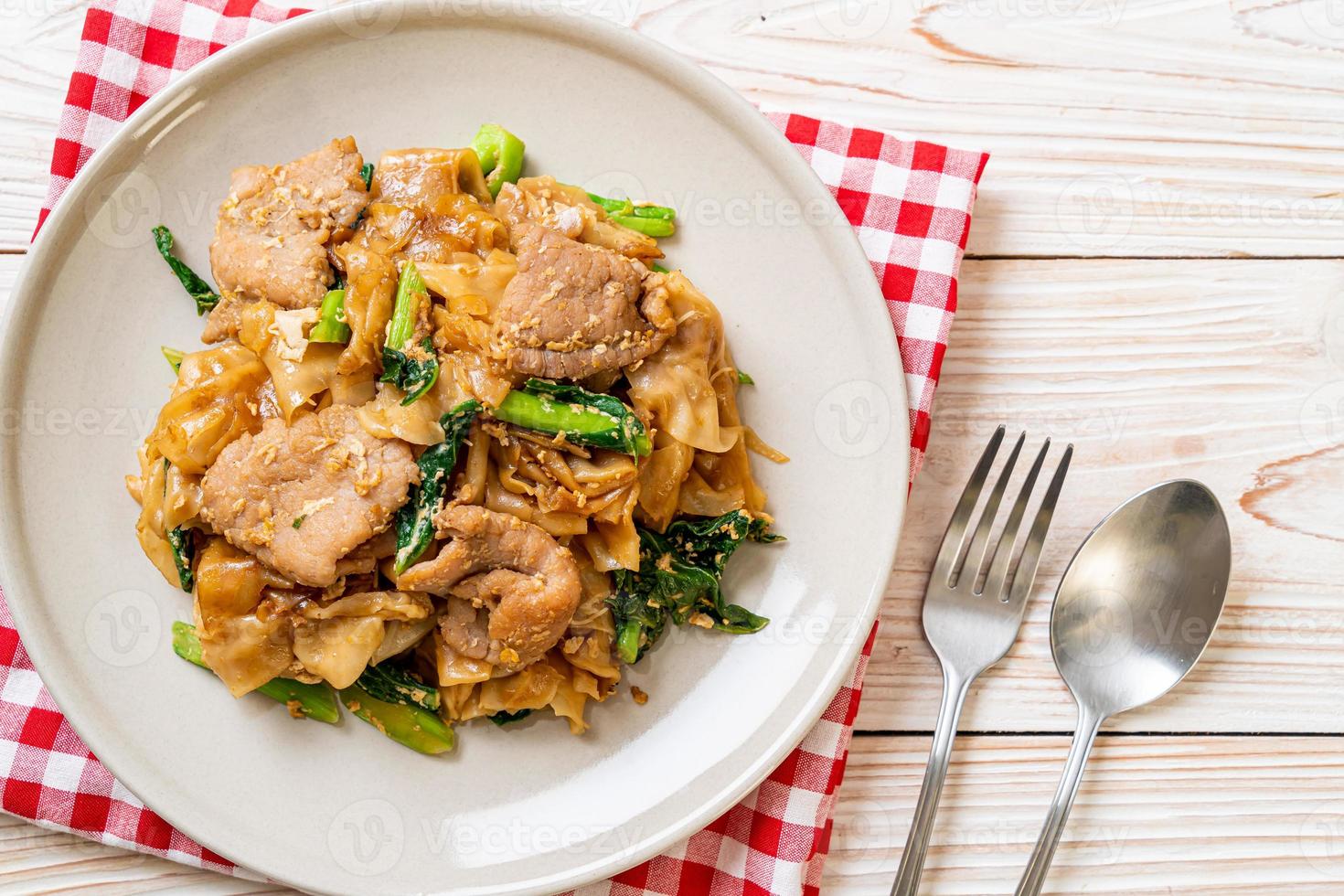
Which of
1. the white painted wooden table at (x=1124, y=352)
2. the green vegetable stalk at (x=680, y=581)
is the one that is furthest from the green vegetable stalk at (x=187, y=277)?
the green vegetable stalk at (x=680, y=581)

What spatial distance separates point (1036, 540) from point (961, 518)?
0.91ft

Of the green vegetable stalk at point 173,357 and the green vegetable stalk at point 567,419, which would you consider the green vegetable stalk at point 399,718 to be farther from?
the green vegetable stalk at point 173,357

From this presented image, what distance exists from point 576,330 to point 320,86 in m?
1.32

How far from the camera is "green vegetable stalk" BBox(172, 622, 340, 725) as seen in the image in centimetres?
315

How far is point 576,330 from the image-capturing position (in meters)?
2.87

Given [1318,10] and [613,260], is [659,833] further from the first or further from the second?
[1318,10]

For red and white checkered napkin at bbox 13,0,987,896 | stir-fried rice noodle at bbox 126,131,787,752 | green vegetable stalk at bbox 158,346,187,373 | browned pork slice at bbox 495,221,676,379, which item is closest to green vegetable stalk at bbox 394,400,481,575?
stir-fried rice noodle at bbox 126,131,787,752

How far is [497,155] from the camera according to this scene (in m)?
3.28

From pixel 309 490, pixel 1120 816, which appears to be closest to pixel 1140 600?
pixel 1120 816

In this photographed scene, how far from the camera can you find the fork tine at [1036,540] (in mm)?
3475

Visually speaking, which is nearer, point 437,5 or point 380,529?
point 380,529

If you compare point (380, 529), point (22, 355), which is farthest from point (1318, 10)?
point (22, 355)

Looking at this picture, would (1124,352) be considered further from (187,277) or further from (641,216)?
(187,277)

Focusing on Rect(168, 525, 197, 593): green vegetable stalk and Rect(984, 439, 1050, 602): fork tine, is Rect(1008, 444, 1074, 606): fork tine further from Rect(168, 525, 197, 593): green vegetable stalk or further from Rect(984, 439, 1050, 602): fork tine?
Rect(168, 525, 197, 593): green vegetable stalk
